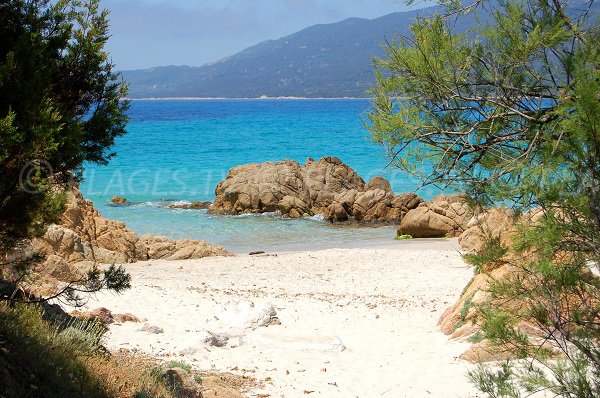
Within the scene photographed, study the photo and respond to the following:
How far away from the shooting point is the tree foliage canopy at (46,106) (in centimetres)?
503

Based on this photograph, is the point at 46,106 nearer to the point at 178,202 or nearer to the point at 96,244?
the point at 96,244

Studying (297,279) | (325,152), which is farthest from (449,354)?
(325,152)

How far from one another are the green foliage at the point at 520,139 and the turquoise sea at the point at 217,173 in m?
0.39

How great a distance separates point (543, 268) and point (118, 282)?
423 cm

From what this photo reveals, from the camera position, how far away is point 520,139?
4.98 m

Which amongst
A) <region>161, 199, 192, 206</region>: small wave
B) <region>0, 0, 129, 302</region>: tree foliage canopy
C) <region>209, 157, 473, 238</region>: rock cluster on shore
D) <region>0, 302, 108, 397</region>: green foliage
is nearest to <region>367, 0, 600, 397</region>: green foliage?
<region>0, 0, 129, 302</region>: tree foliage canopy

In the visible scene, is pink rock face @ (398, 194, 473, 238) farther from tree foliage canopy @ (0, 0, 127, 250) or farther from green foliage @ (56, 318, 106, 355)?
tree foliage canopy @ (0, 0, 127, 250)

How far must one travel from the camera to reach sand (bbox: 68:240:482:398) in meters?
8.94

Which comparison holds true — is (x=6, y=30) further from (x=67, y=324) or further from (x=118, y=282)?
(x=67, y=324)

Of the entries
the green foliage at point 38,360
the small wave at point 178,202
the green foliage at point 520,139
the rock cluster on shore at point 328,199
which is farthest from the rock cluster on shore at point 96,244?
the small wave at point 178,202

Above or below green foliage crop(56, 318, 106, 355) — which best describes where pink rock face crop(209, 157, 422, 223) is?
below

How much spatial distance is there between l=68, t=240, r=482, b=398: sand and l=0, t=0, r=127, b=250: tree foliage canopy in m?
3.79

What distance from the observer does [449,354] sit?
32.1ft

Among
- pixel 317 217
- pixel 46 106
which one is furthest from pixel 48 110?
pixel 317 217
